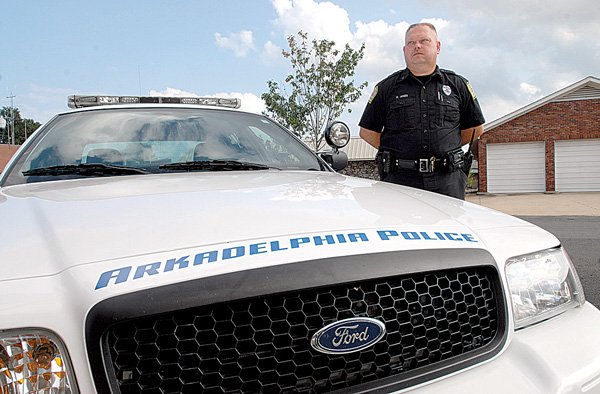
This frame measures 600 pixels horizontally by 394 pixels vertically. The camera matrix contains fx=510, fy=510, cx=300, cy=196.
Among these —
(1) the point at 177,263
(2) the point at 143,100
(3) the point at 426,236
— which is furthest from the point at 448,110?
(1) the point at 177,263

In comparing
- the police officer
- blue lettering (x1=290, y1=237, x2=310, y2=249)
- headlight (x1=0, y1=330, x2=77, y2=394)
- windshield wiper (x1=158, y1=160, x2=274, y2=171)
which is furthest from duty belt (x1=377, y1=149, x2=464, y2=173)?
headlight (x1=0, y1=330, x2=77, y2=394)

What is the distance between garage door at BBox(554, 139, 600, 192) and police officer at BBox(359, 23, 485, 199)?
21493 millimetres

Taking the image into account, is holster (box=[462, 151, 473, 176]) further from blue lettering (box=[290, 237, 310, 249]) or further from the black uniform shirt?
blue lettering (box=[290, 237, 310, 249])

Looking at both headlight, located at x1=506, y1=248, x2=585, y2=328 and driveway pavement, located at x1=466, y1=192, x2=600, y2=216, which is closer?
headlight, located at x1=506, y1=248, x2=585, y2=328

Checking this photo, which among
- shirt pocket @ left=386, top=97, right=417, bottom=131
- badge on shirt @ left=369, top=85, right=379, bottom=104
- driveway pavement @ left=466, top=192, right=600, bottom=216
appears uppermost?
badge on shirt @ left=369, top=85, right=379, bottom=104

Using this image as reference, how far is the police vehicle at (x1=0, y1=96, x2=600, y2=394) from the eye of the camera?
109cm

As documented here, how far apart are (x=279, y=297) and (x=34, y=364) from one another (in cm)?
54

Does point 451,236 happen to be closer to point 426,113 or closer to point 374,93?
point 426,113

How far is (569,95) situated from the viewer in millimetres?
22781

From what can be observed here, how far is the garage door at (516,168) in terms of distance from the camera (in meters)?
23.0

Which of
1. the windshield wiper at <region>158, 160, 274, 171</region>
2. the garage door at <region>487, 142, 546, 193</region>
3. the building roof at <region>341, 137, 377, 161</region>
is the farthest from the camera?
the building roof at <region>341, 137, 377, 161</region>

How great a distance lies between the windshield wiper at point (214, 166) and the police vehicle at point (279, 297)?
1.86ft

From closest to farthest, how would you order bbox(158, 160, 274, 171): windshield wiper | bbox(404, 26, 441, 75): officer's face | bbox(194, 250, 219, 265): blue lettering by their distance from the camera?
bbox(194, 250, 219, 265): blue lettering → bbox(158, 160, 274, 171): windshield wiper → bbox(404, 26, 441, 75): officer's face

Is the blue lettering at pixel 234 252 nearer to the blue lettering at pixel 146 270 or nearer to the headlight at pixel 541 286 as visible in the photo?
the blue lettering at pixel 146 270
